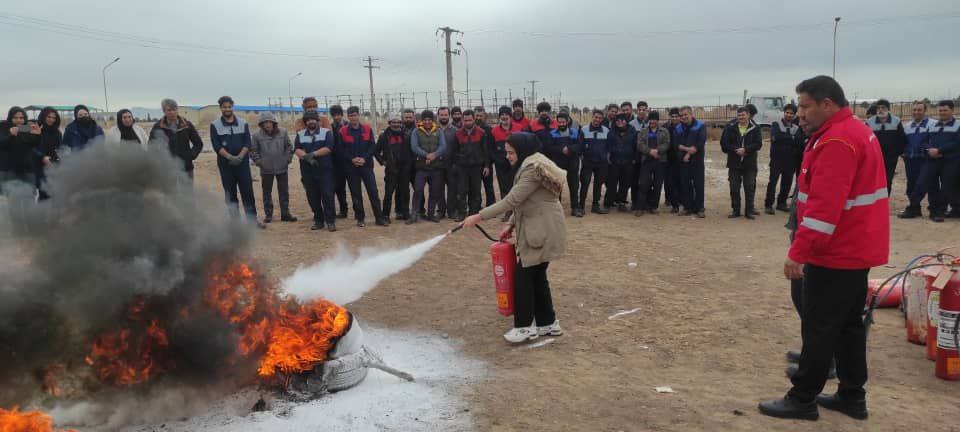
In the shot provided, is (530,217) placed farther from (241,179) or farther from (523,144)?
(241,179)

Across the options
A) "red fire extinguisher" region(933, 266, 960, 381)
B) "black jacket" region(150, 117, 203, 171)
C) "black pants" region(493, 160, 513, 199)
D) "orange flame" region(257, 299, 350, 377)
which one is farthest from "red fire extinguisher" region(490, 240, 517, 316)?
"black jacket" region(150, 117, 203, 171)

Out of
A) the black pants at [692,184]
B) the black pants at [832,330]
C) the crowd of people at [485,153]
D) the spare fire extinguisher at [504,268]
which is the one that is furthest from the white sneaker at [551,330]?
the black pants at [692,184]

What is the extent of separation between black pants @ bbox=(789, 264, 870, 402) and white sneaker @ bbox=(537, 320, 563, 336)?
2.45 meters

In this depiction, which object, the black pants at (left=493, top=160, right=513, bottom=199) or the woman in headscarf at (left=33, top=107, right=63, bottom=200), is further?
the black pants at (left=493, top=160, right=513, bottom=199)

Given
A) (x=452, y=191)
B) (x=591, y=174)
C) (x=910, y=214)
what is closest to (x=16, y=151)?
(x=452, y=191)

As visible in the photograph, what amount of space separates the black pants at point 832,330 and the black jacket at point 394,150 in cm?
921

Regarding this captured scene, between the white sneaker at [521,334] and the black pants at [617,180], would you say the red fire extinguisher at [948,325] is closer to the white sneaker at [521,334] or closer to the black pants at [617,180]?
the white sneaker at [521,334]

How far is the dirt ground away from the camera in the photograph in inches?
179

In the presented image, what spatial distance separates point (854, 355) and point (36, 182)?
11.6 meters

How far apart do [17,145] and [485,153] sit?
7.91m

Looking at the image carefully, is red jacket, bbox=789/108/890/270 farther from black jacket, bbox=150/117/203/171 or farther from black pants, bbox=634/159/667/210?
black jacket, bbox=150/117/203/171

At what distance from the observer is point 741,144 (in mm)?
12688

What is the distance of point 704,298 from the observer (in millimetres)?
7660

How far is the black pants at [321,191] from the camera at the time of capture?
11.6 m
